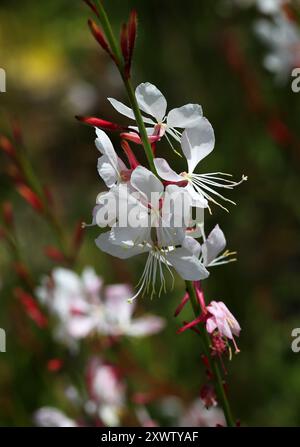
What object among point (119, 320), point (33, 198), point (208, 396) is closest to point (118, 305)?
point (119, 320)

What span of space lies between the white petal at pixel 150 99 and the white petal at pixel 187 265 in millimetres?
226

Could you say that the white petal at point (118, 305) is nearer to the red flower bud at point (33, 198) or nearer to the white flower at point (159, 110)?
Answer: the red flower bud at point (33, 198)

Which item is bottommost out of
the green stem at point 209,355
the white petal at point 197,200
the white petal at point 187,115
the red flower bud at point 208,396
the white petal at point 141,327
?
the white petal at point 141,327

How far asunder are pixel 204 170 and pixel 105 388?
1.76 metres

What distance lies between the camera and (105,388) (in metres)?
1.81

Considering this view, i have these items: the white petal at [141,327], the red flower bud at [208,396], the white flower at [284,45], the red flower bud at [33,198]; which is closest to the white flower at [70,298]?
the white petal at [141,327]

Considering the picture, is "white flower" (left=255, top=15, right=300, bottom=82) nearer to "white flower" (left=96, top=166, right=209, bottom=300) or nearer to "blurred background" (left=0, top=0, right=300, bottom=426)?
"blurred background" (left=0, top=0, right=300, bottom=426)

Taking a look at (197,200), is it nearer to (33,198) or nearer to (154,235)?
(154,235)

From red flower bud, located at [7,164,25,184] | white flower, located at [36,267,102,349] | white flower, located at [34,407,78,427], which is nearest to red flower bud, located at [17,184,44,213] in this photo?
red flower bud, located at [7,164,25,184]

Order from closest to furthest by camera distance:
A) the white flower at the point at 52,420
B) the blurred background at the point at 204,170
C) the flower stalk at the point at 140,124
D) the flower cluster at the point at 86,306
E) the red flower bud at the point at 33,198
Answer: the flower stalk at the point at 140,124 → the white flower at the point at 52,420 → the red flower bud at the point at 33,198 → the flower cluster at the point at 86,306 → the blurred background at the point at 204,170

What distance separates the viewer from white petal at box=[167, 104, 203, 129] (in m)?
1.08

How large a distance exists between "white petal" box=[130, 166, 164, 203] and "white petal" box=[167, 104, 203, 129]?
0.12 meters

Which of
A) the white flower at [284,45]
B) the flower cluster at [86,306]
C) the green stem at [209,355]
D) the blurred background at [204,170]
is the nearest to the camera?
the green stem at [209,355]

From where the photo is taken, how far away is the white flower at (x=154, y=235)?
103 cm
